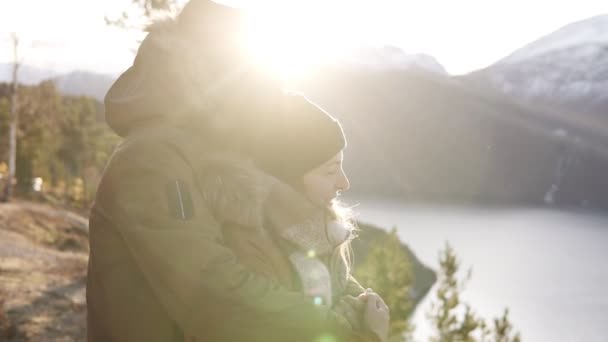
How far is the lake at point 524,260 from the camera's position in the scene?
4812 cm

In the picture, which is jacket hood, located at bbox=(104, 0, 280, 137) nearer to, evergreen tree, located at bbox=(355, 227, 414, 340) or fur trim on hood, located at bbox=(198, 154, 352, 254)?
fur trim on hood, located at bbox=(198, 154, 352, 254)

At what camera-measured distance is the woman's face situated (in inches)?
72.6

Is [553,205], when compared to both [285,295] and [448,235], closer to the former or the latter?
[448,235]

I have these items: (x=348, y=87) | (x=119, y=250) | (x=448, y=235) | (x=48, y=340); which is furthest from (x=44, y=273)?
(x=348, y=87)

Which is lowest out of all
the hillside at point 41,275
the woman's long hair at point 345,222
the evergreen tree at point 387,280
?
the evergreen tree at point 387,280

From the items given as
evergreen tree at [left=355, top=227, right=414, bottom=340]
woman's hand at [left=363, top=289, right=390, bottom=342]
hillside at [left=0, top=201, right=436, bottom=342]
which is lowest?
evergreen tree at [left=355, top=227, right=414, bottom=340]

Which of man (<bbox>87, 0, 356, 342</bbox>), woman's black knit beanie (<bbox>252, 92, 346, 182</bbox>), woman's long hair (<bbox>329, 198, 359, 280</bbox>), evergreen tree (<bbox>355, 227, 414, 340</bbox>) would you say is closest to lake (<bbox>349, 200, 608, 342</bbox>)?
evergreen tree (<bbox>355, 227, 414, 340</bbox>)

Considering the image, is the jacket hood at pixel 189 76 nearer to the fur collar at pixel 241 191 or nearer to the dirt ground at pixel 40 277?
the fur collar at pixel 241 191

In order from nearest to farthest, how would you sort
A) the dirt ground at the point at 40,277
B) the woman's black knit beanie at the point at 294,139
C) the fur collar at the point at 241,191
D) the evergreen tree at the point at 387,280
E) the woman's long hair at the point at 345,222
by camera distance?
the fur collar at the point at 241,191 < the woman's black knit beanie at the point at 294,139 < the woman's long hair at the point at 345,222 < the dirt ground at the point at 40,277 < the evergreen tree at the point at 387,280

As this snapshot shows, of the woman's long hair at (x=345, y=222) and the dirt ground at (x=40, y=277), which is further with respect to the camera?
the dirt ground at (x=40, y=277)

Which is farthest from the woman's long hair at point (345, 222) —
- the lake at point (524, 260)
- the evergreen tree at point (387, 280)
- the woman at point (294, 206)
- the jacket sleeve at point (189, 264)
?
the lake at point (524, 260)

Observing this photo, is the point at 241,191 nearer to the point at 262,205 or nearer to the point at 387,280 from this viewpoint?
the point at 262,205

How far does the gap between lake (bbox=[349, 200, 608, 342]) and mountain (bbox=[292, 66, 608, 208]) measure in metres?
37.4

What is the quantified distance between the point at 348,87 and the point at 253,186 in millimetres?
194466
